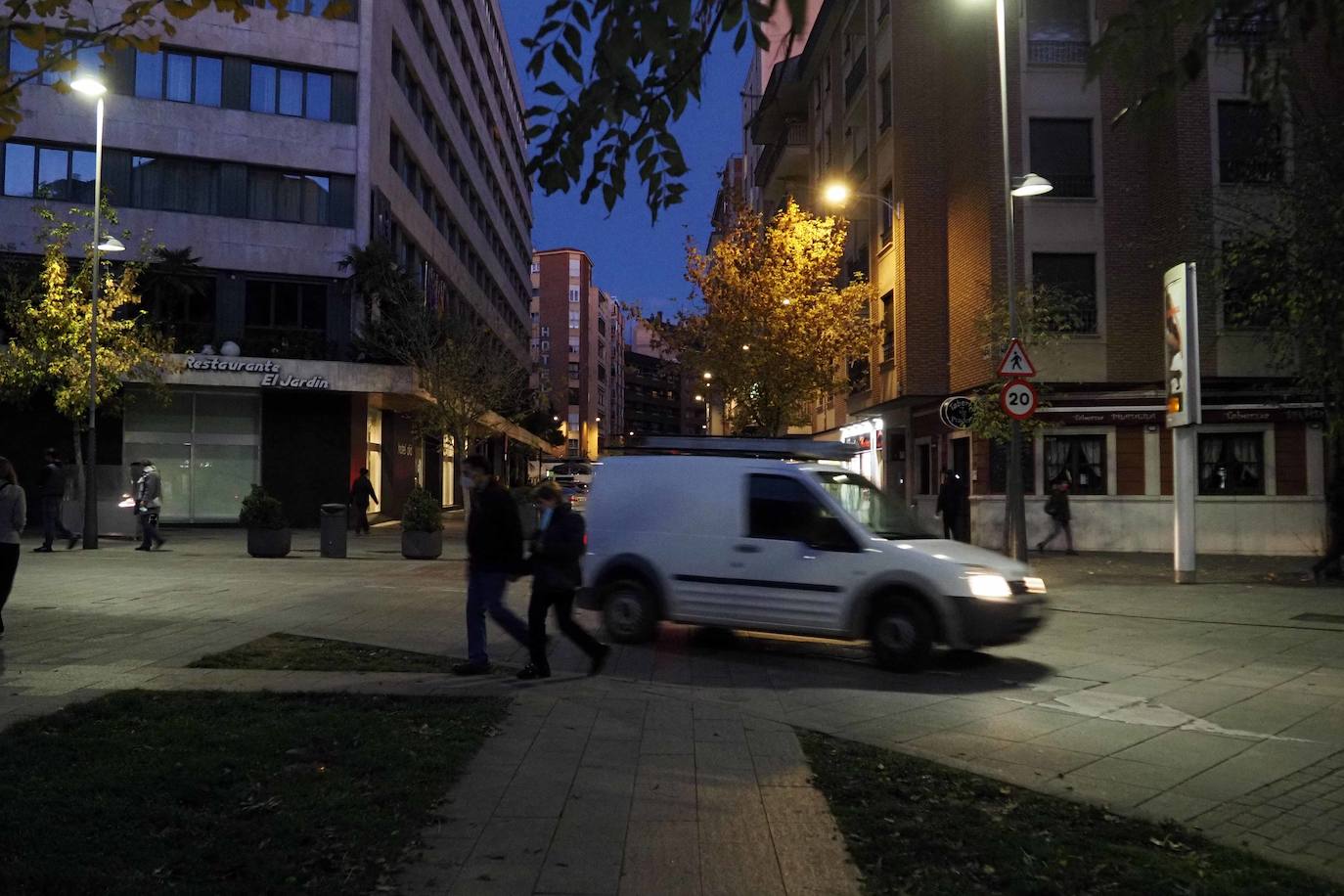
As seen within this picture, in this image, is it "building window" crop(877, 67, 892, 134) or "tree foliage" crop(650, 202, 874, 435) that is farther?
"building window" crop(877, 67, 892, 134)

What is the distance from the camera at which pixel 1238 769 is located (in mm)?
5758

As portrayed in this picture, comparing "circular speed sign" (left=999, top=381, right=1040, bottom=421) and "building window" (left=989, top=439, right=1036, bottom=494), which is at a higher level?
"circular speed sign" (left=999, top=381, right=1040, bottom=421)

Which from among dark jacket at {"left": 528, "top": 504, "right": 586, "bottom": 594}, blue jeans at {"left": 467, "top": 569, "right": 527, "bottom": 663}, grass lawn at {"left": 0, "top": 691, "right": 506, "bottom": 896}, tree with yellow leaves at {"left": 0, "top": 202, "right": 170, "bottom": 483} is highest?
tree with yellow leaves at {"left": 0, "top": 202, "right": 170, "bottom": 483}

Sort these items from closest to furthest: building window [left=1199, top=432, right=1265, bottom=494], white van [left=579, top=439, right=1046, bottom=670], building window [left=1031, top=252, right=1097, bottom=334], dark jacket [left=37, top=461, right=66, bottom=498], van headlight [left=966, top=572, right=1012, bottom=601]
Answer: van headlight [left=966, top=572, right=1012, bottom=601]
white van [left=579, top=439, right=1046, bottom=670]
dark jacket [left=37, top=461, right=66, bottom=498]
building window [left=1199, top=432, right=1265, bottom=494]
building window [left=1031, top=252, right=1097, bottom=334]

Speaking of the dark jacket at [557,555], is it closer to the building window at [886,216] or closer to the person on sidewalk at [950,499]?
the person on sidewalk at [950,499]

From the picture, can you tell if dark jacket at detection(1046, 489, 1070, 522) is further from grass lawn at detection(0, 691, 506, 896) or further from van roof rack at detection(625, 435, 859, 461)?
grass lawn at detection(0, 691, 506, 896)

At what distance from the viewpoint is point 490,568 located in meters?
8.18

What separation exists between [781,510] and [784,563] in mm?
512

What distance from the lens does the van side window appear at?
931cm

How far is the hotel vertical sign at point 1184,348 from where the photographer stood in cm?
1550

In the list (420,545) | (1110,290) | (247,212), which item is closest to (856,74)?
(1110,290)

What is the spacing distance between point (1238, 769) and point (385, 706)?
523cm

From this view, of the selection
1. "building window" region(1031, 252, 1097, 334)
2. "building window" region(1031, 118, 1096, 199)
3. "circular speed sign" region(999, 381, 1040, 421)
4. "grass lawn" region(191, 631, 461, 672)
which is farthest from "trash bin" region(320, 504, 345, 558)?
"building window" region(1031, 118, 1096, 199)

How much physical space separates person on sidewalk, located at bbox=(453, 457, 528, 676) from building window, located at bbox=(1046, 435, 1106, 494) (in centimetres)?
1787
